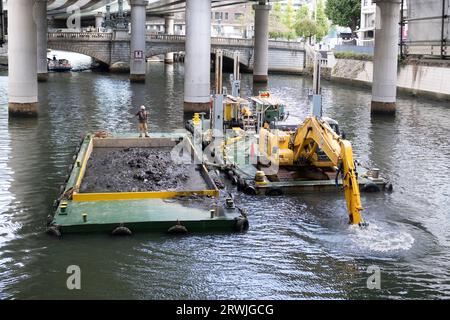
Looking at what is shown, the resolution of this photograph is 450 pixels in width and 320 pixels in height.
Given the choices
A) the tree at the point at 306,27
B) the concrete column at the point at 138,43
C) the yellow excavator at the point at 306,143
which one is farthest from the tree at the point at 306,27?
the yellow excavator at the point at 306,143

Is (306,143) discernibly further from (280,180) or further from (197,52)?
(197,52)

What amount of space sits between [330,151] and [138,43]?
61.9 m

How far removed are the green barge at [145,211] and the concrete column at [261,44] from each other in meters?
64.8

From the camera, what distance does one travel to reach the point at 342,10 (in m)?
114

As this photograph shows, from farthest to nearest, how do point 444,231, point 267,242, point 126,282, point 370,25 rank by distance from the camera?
point 370,25 < point 444,231 < point 267,242 < point 126,282

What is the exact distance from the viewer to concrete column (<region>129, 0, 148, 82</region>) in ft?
263

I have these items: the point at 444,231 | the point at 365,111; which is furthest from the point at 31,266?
the point at 365,111

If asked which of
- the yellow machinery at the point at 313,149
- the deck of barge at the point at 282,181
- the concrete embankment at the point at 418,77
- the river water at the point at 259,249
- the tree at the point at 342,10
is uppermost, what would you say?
the tree at the point at 342,10

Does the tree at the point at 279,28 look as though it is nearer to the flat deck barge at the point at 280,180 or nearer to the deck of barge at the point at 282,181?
the deck of barge at the point at 282,181

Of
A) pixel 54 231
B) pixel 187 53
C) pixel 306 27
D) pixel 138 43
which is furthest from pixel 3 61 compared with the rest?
pixel 54 231

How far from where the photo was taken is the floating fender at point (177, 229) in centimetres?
2019

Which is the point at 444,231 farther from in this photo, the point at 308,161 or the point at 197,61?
the point at 197,61

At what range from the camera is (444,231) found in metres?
21.8
